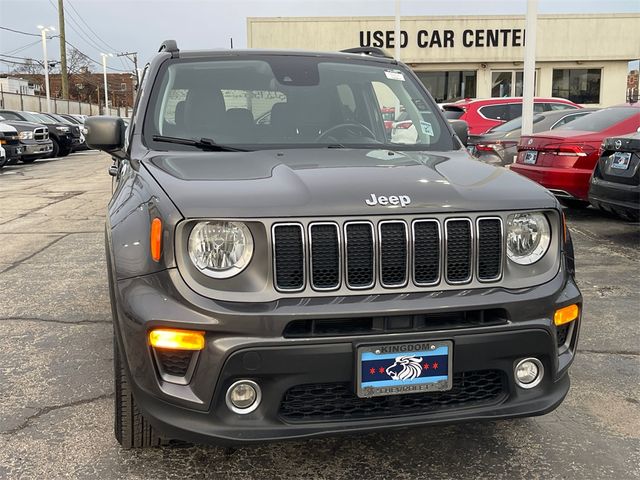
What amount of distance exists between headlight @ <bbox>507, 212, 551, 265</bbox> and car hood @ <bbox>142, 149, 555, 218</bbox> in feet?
0.20

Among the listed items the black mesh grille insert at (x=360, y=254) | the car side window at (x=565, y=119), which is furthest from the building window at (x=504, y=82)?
the black mesh grille insert at (x=360, y=254)

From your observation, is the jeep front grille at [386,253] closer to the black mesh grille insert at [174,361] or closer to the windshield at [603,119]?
the black mesh grille insert at [174,361]

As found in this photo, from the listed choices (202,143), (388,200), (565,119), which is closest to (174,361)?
(388,200)

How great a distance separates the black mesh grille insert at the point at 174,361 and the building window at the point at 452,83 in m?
27.4

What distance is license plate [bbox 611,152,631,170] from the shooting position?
6.48m

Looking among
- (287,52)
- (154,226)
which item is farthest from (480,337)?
(287,52)

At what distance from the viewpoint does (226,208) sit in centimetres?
221

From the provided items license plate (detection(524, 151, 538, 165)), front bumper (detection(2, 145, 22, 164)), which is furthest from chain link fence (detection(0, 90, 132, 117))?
license plate (detection(524, 151, 538, 165))

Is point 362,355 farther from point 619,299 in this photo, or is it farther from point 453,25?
point 453,25

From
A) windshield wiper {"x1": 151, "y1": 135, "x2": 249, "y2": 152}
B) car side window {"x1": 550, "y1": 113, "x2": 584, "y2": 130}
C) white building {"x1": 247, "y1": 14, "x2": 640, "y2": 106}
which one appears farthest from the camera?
white building {"x1": 247, "y1": 14, "x2": 640, "y2": 106}

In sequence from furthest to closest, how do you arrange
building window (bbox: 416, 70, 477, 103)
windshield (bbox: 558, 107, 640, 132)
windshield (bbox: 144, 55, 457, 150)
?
1. building window (bbox: 416, 70, 477, 103)
2. windshield (bbox: 558, 107, 640, 132)
3. windshield (bbox: 144, 55, 457, 150)

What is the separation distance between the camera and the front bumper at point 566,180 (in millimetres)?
7742

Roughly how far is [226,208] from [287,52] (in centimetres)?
202

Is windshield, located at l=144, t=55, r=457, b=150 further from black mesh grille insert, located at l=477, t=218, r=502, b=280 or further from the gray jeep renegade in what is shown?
black mesh grille insert, located at l=477, t=218, r=502, b=280
